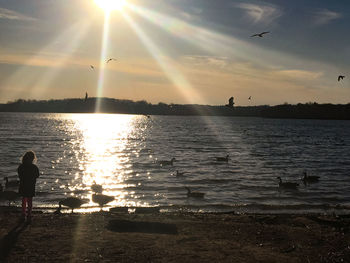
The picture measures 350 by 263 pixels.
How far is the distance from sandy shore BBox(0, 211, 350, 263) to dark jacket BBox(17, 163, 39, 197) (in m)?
1.13

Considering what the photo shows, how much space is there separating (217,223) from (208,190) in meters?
12.7

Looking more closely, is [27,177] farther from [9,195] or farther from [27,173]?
[9,195]

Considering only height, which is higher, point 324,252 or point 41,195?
point 324,252

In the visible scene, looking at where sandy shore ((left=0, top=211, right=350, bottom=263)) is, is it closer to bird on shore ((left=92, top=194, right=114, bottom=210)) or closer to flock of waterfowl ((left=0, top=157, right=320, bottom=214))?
flock of waterfowl ((left=0, top=157, right=320, bottom=214))

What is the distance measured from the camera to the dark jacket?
14.6 m

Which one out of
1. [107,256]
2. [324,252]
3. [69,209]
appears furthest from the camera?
[69,209]

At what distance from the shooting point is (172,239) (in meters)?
13.4

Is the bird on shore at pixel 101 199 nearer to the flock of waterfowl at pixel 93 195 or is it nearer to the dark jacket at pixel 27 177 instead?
the flock of waterfowl at pixel 93 195

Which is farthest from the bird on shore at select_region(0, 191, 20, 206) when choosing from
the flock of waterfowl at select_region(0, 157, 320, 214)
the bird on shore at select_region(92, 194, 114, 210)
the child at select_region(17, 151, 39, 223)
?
the child at select_region(17, 151, 39, 223)

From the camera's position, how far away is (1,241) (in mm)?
12461

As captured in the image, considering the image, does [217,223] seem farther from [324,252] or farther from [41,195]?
[41,195]

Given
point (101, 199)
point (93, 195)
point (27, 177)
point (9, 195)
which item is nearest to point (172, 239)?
point (27, 177)

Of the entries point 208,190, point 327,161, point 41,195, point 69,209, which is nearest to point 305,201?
point 208,190

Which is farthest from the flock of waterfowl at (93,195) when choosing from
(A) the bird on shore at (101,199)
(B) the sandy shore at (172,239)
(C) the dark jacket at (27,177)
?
(C) the dark jacket at (27,177)
